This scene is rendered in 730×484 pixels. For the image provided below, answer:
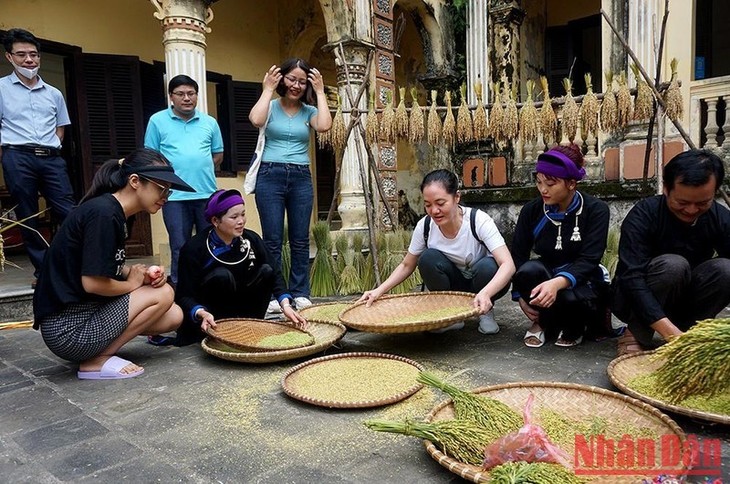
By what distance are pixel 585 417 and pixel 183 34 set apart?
478 cm

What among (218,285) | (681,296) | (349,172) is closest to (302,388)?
(218,285)

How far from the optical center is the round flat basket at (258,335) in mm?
2436

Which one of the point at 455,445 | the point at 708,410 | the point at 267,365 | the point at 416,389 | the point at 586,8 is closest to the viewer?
the point at 455,445

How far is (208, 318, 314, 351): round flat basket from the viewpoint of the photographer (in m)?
2.44

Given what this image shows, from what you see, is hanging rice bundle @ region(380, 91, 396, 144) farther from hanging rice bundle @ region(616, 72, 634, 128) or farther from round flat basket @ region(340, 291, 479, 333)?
round flat basket @ region(340, 291, 479, 333)

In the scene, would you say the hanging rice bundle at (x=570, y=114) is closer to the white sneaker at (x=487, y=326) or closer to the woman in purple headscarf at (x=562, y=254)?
the woman in purple headscarf at (x=562, y=254)

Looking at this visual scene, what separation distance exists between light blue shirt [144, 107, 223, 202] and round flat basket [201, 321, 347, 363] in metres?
1.26

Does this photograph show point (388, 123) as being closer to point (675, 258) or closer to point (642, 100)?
point (642, 100)

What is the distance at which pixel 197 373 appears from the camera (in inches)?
94.2

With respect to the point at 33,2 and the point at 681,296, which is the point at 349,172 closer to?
the point at 33,2

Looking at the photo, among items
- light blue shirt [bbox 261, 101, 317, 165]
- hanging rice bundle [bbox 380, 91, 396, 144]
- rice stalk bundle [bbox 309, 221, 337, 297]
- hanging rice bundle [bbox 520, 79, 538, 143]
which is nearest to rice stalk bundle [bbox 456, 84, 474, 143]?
hanging rice bundle [bbox 520, 79, 538, 143]

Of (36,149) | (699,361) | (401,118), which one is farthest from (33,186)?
(699,361)

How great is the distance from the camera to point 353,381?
2066mm

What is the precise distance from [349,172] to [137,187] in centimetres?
418
